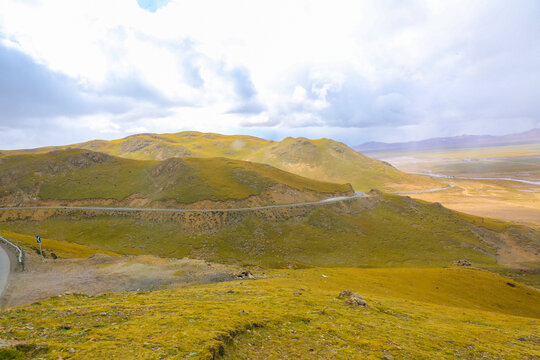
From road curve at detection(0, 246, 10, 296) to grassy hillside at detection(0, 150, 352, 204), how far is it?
6352 centimetres

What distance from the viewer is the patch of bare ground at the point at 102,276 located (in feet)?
98.1

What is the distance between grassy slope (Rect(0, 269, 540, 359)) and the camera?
13977mm

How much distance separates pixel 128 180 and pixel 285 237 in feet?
299

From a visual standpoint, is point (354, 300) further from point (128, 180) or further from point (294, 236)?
point (128, 180)

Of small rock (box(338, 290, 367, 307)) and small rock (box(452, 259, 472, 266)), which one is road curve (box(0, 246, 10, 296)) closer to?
small rock (box(338, 290, 367, 307))

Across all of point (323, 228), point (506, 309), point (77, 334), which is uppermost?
point (77, 334)

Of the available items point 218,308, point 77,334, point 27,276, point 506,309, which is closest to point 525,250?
point 506,309

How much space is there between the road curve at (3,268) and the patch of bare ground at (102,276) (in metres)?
0.72

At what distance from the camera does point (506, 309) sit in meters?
48.7

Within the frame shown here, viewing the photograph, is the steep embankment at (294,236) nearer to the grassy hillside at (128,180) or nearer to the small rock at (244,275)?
the grassy hillside at (128,180)

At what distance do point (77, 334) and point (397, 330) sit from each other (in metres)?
24.4

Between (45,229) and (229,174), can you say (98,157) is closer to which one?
A: (45,229)

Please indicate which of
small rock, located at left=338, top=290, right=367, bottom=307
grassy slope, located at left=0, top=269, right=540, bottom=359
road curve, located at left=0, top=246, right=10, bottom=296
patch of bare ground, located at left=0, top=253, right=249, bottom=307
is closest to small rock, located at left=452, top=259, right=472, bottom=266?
grassy slope, located at left=0, top=269, right=540, bottom=359

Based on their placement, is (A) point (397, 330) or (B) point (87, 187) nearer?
(A) point (397, 330)
